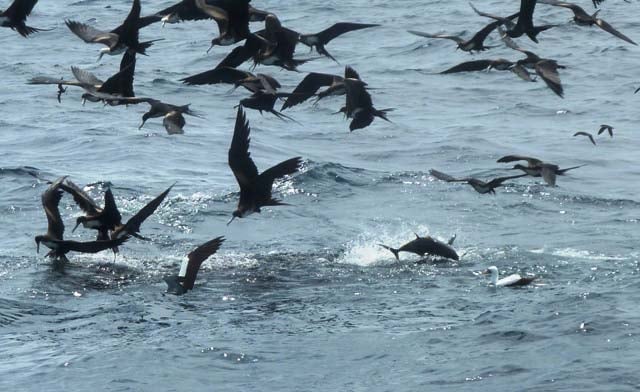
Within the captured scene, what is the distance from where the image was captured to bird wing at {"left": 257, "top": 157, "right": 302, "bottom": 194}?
43.9 ft

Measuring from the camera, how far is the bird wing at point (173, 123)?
13.7 m

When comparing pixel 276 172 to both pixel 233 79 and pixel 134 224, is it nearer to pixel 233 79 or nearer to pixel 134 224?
pixel 233 79

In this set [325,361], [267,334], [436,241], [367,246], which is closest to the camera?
[325,361]

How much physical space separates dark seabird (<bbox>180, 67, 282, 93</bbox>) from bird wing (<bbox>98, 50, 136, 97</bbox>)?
0.69 metres

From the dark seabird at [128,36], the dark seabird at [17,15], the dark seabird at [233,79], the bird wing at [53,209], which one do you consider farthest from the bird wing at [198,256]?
the dark seabird at [17,15]

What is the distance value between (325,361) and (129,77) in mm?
3701

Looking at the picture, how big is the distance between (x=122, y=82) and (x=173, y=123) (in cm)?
79

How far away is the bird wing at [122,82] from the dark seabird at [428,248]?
13.1 ft

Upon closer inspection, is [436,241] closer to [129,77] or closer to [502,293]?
[502,293]

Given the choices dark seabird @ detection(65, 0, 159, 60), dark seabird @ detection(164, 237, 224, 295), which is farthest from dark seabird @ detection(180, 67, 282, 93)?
dark seabird @ detection(164, 237, 224, 295)

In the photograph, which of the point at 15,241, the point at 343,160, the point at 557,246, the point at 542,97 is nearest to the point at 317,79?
the point at 557,246

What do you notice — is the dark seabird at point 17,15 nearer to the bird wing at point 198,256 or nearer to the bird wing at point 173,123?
the bird wing at point 173,123

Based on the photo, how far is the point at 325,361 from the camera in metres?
12.9

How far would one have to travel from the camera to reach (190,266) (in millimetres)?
14125
